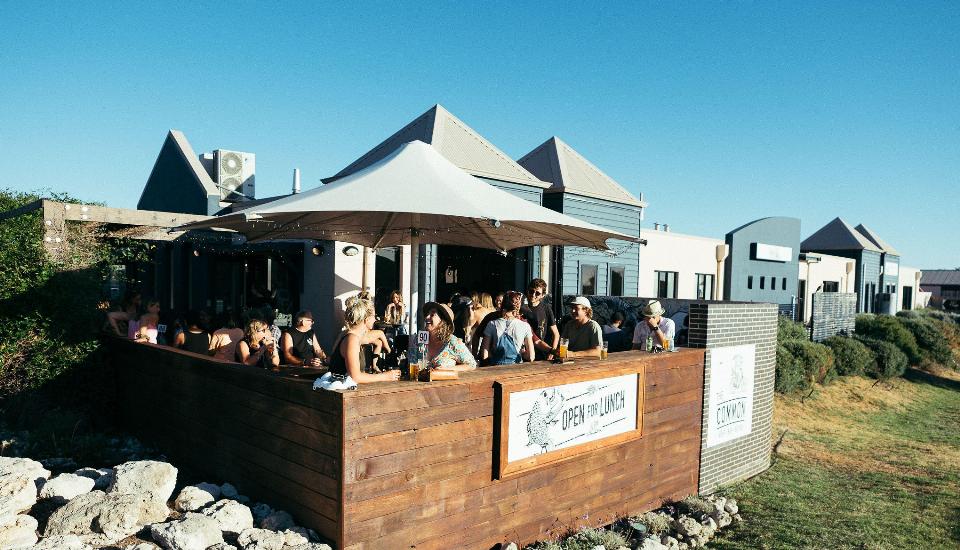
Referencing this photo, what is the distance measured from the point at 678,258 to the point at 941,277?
1933 inches

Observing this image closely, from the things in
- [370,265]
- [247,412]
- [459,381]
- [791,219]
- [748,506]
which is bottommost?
[748,506]

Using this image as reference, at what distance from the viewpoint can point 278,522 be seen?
4.11m

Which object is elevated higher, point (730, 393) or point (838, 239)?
point (838, 239)

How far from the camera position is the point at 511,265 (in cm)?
1370

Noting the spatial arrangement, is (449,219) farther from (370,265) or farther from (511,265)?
(511,265)

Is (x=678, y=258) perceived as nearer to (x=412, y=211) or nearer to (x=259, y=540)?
(x=412, y=211)

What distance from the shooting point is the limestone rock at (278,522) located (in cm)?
408

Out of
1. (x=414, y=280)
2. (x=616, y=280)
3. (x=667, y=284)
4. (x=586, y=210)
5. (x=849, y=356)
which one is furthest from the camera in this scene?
(x=667, y=284)

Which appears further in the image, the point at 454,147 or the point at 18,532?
the point at 454,147

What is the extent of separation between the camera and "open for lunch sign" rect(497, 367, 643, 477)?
4762 millimetres

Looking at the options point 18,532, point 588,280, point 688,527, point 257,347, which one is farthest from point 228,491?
point 588,280

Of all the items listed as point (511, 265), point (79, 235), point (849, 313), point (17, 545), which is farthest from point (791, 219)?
point (17, 545)

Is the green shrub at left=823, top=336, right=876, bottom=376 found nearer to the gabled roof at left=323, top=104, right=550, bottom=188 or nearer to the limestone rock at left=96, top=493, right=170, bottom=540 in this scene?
the gabled roof at left=323, top=104, right=550, bottom=188

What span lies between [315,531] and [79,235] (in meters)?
4.91
